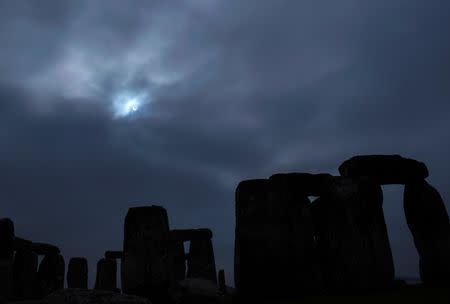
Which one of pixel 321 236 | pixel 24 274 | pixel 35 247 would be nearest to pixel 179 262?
pixel 35 247

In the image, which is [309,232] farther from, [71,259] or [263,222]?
[71,259]

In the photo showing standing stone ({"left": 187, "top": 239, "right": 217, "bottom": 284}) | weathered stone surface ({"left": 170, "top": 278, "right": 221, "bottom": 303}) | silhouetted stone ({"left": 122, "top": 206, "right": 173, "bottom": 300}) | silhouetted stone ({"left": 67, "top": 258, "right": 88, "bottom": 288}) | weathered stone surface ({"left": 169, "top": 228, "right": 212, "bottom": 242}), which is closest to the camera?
weathered stone surface ({"left": 170, "top": 278, "right": 221, "bottom": 303})

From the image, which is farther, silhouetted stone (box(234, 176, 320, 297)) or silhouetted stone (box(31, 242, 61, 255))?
silhouetted stone (box(31, 242, 61, 255))

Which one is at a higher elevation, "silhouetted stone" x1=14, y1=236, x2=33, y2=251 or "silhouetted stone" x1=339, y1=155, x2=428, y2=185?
"silhouetted stone" x1=339, y1=155, x2=428, y2=185

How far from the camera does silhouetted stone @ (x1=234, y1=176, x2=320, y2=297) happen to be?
7941 mm

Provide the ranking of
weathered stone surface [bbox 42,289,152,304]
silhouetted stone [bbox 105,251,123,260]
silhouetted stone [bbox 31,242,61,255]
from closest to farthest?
weathered stone surface [bbox 42,289,152,304] → silhouetted stone [bbox 31,242,61,255] → silhouetted stone [bbox 105,251,123,260]

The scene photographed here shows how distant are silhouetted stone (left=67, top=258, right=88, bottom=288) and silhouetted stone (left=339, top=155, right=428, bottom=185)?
42.9 feet

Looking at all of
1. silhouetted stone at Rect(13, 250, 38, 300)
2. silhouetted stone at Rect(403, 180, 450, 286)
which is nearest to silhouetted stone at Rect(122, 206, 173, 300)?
silhouetted stone at Rect(403, 180, 450, 286)

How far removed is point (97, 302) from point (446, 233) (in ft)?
24.4

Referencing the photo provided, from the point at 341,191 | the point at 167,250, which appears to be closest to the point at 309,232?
the point at 341,191

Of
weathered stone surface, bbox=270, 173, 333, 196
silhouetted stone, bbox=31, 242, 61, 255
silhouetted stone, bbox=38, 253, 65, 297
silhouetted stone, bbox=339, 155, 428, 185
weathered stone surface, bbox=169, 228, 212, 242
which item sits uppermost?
silhouetted stone, bbox=339, 155, 428, 185

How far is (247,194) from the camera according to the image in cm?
833

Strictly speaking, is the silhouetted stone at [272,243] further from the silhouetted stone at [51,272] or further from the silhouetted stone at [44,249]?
the silhouetted stone at [51,272]

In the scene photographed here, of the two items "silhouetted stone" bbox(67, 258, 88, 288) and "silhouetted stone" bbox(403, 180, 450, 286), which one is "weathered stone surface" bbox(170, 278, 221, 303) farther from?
"silhouetted stone" bbox(67, 258, 88, 288)
